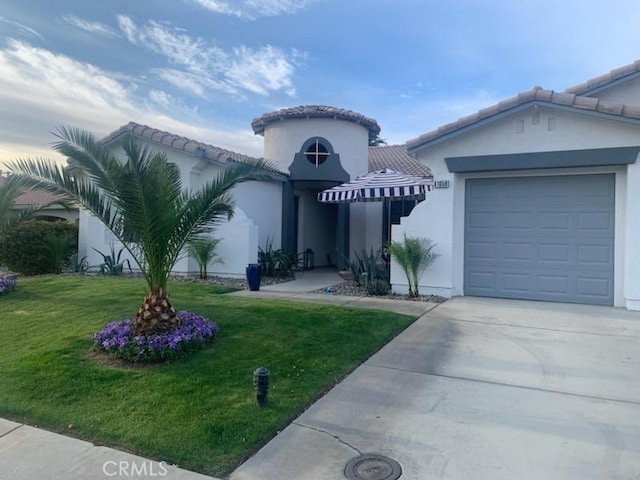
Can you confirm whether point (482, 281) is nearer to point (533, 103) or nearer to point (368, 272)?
point (368, 272)

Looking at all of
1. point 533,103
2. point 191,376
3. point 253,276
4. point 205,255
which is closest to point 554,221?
point 533,103

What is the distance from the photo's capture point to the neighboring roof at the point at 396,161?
57.3 ft

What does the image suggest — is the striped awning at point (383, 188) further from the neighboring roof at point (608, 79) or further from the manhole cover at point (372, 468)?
the manhole cover at point (372, 468)

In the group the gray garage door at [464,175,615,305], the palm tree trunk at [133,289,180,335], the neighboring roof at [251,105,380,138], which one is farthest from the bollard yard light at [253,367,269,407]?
the neighboring roof at [251,105,380,138]

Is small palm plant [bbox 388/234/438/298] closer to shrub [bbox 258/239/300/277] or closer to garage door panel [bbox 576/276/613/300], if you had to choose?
garage door panel [bbox 576/276/613/300]

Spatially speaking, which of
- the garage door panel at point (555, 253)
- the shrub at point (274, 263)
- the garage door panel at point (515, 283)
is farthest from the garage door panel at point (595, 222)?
the shrub at point (274, 263)

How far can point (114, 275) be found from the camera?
1465 centimetres

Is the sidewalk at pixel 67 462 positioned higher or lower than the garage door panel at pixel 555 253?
lower

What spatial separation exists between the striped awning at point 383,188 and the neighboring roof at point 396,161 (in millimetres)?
3648

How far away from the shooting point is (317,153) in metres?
17.3

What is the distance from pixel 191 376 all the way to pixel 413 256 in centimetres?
671

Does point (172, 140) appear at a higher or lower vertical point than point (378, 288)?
higher

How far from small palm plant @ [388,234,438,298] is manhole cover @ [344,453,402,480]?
293 inches

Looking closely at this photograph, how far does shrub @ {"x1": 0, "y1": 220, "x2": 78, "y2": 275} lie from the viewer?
14.6m
